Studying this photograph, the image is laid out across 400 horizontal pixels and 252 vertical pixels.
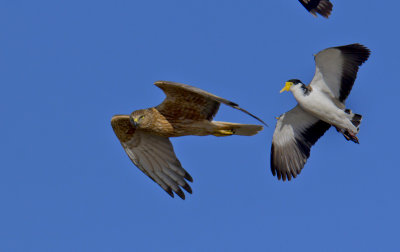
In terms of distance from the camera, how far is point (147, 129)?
10477 mm

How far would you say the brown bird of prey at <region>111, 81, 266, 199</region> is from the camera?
1013 centimetres

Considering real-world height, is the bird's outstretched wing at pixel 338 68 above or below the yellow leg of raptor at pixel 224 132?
above

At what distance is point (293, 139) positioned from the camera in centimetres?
1281

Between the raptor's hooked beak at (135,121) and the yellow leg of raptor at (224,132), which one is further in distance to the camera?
the yellow leg of raptor at (224,132)

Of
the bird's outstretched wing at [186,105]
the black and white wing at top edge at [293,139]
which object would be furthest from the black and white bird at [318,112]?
the bird's outstretched wing at [186,105]

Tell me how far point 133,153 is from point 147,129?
0.98m

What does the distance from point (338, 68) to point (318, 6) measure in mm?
1146

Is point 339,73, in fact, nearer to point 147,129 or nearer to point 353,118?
point 353,118

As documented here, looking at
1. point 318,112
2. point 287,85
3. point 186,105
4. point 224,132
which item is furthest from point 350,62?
point 186,105

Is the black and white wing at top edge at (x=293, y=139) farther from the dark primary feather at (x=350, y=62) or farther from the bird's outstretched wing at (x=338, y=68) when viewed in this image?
the dark primary feather at (x=350, y=62)

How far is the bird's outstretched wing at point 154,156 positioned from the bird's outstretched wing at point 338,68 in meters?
3.02

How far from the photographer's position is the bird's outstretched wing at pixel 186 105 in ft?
32.7

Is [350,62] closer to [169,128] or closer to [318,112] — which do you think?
[318,112]

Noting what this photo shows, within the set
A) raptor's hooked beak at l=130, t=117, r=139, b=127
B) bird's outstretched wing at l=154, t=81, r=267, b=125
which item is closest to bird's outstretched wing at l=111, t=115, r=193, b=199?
raptor's hooked beak at l=130, t=117, r=139, b=127
